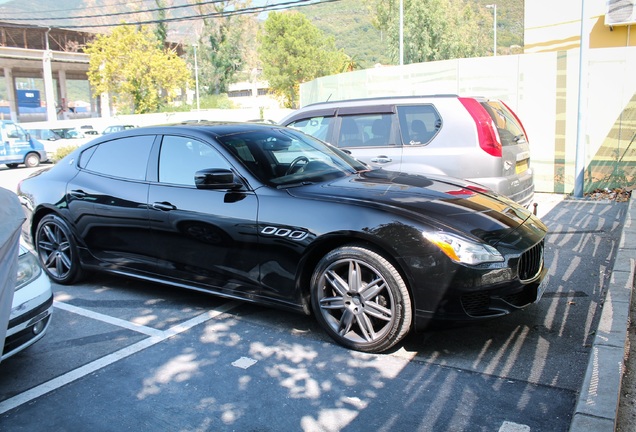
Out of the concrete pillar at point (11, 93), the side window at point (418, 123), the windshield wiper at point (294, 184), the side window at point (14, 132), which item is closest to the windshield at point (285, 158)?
the windshield wiper at point (294, 184)

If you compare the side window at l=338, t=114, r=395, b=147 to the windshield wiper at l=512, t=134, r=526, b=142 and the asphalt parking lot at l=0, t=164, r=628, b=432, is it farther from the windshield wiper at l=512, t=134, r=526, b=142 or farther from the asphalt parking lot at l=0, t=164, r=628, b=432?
the asphalt parking lot at l=0, t=164, r=628, b=432

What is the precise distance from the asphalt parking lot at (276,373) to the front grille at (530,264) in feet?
1.55

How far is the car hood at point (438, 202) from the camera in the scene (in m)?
3.81

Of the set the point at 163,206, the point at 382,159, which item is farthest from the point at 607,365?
the point at 382,159

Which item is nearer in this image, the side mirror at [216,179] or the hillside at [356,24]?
the side mirror at [216,179]

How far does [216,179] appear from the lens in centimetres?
435

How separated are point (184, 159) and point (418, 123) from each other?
317cm

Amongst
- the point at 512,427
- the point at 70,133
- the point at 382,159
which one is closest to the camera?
the point at 512,427

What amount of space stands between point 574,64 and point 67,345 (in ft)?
33.2

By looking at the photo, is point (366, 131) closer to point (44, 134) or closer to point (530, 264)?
point (530, 264)

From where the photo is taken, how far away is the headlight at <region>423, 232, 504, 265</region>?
3.62 m

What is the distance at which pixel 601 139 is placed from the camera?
10570 millimetres

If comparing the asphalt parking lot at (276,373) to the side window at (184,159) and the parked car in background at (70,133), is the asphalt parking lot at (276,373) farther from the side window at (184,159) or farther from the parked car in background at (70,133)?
the parked car in background at (70,133)

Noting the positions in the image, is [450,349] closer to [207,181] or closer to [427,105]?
[207,181]
